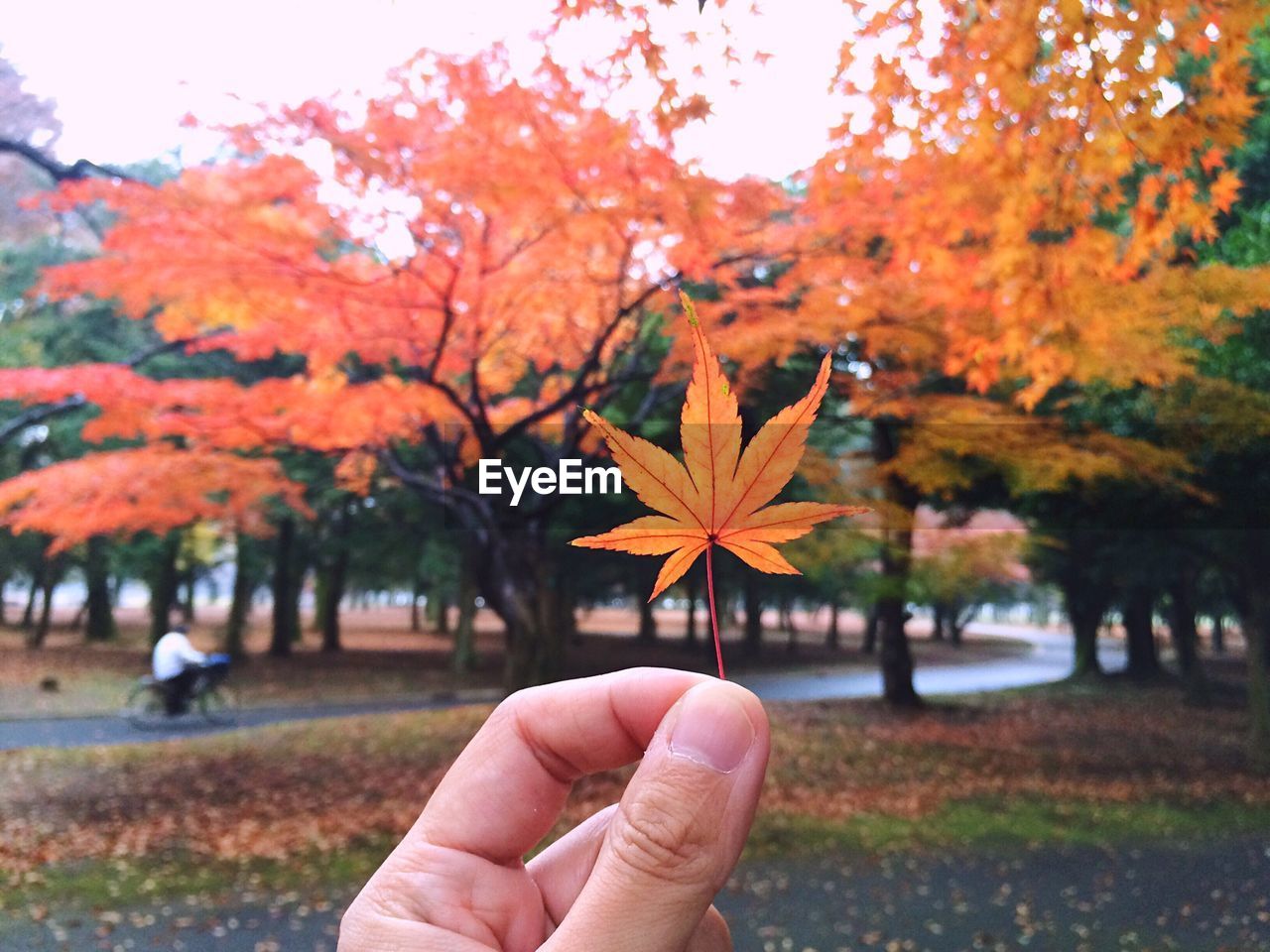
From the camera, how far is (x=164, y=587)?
16.1 ft

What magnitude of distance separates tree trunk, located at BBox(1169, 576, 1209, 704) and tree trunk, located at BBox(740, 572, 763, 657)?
2.05 metres

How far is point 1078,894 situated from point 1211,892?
498 millimetres

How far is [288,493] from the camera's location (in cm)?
449

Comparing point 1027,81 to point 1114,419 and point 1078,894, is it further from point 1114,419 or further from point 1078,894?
point 1078,894

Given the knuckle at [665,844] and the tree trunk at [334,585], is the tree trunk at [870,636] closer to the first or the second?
the tree trunk at [334,585]

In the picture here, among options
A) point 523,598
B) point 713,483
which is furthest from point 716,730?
point 523,598

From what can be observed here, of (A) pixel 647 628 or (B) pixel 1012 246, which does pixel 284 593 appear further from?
(B) pixel 1012 246

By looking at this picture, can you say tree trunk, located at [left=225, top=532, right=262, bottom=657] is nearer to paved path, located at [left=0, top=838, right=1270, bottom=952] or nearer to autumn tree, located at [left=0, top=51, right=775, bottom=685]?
autumn tree, located at [left=0, top=51, right=775, bottom=685]

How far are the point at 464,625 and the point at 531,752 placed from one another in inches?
169

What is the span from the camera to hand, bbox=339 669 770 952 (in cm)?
49

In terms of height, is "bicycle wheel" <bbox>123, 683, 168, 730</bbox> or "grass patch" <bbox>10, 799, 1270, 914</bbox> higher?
"bicycle wheel" <bbox>123, 683, 168, 730</bbox>

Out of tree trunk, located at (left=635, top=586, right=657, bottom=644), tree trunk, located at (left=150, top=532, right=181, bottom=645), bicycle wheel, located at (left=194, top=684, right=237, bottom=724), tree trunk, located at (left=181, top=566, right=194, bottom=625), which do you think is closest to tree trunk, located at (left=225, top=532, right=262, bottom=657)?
tree trunk, located at (left=181, top=566, right=194, bottom=625)

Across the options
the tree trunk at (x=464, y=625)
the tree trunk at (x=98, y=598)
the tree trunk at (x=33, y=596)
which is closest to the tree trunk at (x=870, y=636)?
the tree trunk at (x=464, y=625)

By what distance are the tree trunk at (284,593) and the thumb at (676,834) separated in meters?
5.04
